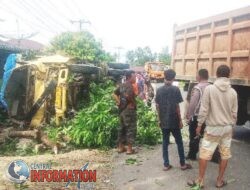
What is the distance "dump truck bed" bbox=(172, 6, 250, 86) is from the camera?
25.7 feet

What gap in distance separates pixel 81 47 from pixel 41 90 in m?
7.02

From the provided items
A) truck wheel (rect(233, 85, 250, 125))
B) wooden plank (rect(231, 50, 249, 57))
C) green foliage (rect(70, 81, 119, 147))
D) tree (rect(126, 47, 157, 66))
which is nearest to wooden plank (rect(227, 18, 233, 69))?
wooden plank (rect(231, 50, 249, 57))

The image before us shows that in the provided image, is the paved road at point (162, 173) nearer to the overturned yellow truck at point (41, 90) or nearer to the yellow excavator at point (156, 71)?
the overturned yellow truck at point (41, 90)

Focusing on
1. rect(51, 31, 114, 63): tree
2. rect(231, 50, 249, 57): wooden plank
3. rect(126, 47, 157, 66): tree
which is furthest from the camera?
rect(126, 47, 157, 66): tree

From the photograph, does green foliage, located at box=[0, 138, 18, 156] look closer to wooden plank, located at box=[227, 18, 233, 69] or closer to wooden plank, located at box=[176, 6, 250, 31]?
wooden plank, located at box=[227, 18, 233, 69]

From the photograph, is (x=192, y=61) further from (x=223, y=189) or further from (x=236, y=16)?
(x=223, y=189)

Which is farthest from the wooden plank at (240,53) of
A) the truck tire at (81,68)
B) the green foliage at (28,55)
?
the green foliage at (28,55)

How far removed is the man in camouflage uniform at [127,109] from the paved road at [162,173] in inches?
14.2

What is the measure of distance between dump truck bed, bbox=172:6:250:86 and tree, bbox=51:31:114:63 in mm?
5990

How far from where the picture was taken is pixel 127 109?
8117 mm

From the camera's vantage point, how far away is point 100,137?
27.9 ft

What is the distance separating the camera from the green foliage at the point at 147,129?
895cm

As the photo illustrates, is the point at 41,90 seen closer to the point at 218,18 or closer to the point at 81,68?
the point at 81,68

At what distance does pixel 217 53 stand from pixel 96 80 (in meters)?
3.70
